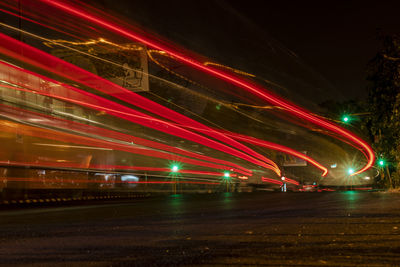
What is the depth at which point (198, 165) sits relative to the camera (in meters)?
25.3

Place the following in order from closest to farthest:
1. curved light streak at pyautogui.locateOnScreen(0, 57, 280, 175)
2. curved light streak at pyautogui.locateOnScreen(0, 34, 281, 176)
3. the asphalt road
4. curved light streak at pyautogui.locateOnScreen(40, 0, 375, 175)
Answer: the asphalt road → curved light streak at pyautogui.locateOnScreen(0, 34, 281, 176) → curved light streak at pyautogui.locateOnScreen(40, 0, 375, 175) → curved light streak at pyautogui.locateOnScreen(0, 57, 280, 175)

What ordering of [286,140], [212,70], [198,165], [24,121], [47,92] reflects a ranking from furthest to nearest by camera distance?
[286,140] < [198,165] < [212,70] < [47,92] < [24,121]

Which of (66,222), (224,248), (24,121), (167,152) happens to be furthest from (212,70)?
(224,248)

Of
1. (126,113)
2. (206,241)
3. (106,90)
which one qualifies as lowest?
(206,241)

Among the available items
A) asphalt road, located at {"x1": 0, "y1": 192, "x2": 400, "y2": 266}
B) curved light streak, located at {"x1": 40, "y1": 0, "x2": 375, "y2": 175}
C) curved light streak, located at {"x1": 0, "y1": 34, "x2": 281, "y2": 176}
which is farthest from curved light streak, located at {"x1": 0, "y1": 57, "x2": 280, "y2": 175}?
asphalt road, located at {"x1": 0, "y1": 192, "x2": 400, "y2": 266}

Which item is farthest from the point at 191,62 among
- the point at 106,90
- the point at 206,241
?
the point at 206,241

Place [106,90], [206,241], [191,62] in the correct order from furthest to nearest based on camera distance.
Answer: [106,90] < [191,62] < [206,241]

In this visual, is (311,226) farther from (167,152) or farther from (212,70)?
(167,152)

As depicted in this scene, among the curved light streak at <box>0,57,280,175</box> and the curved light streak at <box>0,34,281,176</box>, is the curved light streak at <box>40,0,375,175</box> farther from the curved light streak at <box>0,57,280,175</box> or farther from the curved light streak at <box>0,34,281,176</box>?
the curved light streak at <box>0,57,280,175</box>

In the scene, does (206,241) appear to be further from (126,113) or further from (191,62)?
(126,113)

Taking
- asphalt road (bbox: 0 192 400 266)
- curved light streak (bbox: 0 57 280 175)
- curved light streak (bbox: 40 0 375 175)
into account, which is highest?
curved light streak (bbox: 40 0 375 175)

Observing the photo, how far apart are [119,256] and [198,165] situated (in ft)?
64.9

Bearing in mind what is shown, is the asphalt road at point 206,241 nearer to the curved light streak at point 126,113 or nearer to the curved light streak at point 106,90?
the curved light streak at point 106,90

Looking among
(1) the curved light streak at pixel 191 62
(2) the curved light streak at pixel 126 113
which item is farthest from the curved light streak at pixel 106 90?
(1) the curved light streak at pixel 191 62
